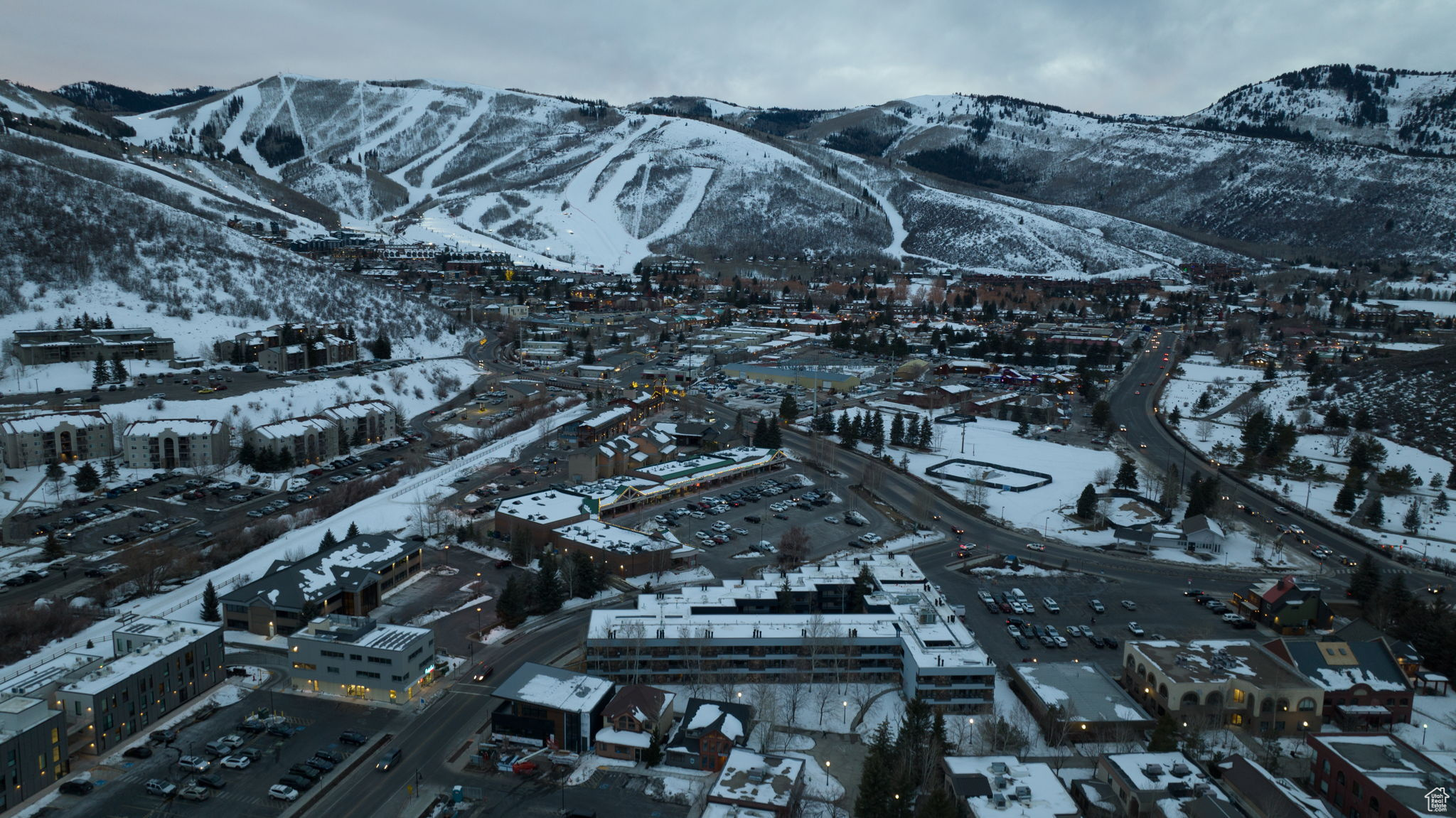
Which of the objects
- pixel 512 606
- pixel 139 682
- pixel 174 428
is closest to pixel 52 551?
pixel 174 428

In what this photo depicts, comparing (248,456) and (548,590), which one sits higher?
(248,456)

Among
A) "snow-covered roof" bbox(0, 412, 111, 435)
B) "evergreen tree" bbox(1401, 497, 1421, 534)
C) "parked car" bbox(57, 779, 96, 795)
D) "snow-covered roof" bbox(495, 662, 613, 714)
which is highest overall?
"snow-covered roof" bbox(0, 412, 111, 435)

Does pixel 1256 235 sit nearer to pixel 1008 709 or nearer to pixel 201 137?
pixel 1008 709

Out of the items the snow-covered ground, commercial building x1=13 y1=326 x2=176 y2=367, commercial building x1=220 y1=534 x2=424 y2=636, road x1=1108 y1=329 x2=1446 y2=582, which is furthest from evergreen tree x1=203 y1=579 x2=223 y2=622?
road x1=1108 y1=329 x2=1446 y2=582

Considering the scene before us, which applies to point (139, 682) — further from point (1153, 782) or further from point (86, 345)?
point (86, 345)

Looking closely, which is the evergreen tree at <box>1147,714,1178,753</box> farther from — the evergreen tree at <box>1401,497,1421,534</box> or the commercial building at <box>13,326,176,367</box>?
the commercial building at <box>13,326,176,367</box>

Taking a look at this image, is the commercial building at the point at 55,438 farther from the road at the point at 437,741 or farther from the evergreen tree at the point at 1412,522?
the evergreen tree at the point at 1412,522

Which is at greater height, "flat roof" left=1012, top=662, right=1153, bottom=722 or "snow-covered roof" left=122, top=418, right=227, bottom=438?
"snow-covered roof" left=122, top=418, right=227, bottom=438

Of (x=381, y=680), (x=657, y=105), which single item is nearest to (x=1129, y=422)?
(x=381, y=680)
